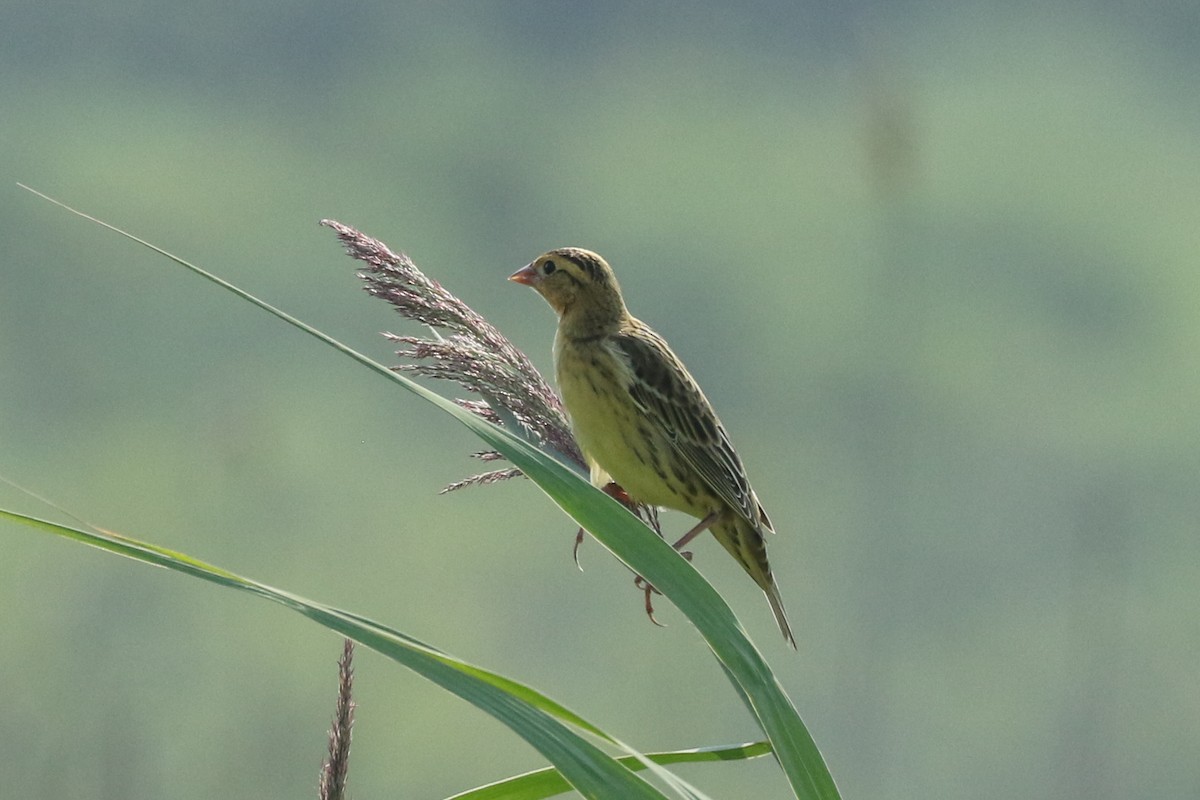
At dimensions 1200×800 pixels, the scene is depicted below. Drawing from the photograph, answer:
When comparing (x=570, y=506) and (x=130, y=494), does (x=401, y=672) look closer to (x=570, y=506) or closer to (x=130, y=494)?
(x=130, y=494)

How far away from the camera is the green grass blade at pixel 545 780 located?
1889 mm

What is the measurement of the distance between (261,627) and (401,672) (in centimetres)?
119

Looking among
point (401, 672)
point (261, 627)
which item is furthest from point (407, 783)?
point (261, 627)

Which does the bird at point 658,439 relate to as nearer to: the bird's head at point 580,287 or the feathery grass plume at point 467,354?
the bird's head at point 580,287

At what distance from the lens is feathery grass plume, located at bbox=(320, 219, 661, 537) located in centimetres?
251

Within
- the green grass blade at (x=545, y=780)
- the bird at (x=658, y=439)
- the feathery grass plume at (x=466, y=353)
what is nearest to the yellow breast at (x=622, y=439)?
the bird at (x=658, y=439)

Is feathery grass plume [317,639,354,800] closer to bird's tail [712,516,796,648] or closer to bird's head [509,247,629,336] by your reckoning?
bird's tail [712,516,796,648]

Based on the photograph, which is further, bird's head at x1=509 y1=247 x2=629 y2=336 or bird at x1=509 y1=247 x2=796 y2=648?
bird's head at x1=509 y1=247 x2=629 y2=336

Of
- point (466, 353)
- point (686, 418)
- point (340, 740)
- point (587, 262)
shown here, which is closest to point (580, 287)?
point (587, 262)

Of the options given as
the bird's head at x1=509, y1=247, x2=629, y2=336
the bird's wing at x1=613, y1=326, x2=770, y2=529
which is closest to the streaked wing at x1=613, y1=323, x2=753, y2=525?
the bird's wing at x1=613, y1=326, x2=770, y2=529

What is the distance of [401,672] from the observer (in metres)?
10.9

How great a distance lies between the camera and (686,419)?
358cm

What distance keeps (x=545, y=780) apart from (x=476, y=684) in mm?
308

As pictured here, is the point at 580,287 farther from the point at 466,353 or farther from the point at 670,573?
the point at 670,573
